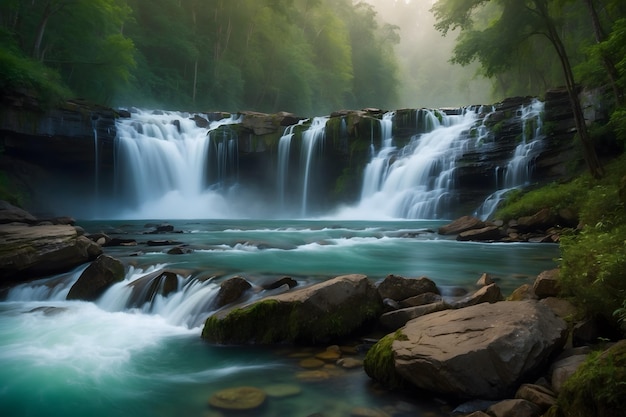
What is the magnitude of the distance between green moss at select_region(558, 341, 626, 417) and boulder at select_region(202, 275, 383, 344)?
276 cm

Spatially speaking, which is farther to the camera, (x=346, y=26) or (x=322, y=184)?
(x=346, y=26)

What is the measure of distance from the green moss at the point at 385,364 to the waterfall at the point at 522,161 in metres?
Result: 16.1

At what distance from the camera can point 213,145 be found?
2742cm

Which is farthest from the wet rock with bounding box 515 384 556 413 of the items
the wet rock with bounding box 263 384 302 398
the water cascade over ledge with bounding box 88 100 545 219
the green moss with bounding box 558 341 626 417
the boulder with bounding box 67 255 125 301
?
the water cascade over ledge with bounding box 88 100 545 219

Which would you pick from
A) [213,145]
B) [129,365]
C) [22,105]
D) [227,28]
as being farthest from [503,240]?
[227,28]

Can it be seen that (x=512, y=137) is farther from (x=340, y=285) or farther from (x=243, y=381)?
(x=243, y=381)

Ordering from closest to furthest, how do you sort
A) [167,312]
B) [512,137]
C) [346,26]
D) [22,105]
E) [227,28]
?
1. [167,312]
2. [22,105]
3. [512,137]
4. [227,28]
5. [346,26]

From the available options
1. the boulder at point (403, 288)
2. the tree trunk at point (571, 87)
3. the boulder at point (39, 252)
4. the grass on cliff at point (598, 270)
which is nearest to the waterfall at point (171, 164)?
the boulder at point (39, 252)

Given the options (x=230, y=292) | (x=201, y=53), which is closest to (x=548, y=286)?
(x=230, y=292)

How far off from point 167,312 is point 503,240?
1095 cm

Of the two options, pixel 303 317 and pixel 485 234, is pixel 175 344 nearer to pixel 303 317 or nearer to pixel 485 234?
pixel 303 317

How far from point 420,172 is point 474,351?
20.4 metres

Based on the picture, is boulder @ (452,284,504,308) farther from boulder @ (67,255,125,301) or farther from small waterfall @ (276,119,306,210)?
small waterfall @ (276,119,306,210)

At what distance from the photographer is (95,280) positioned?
25.2 feet
